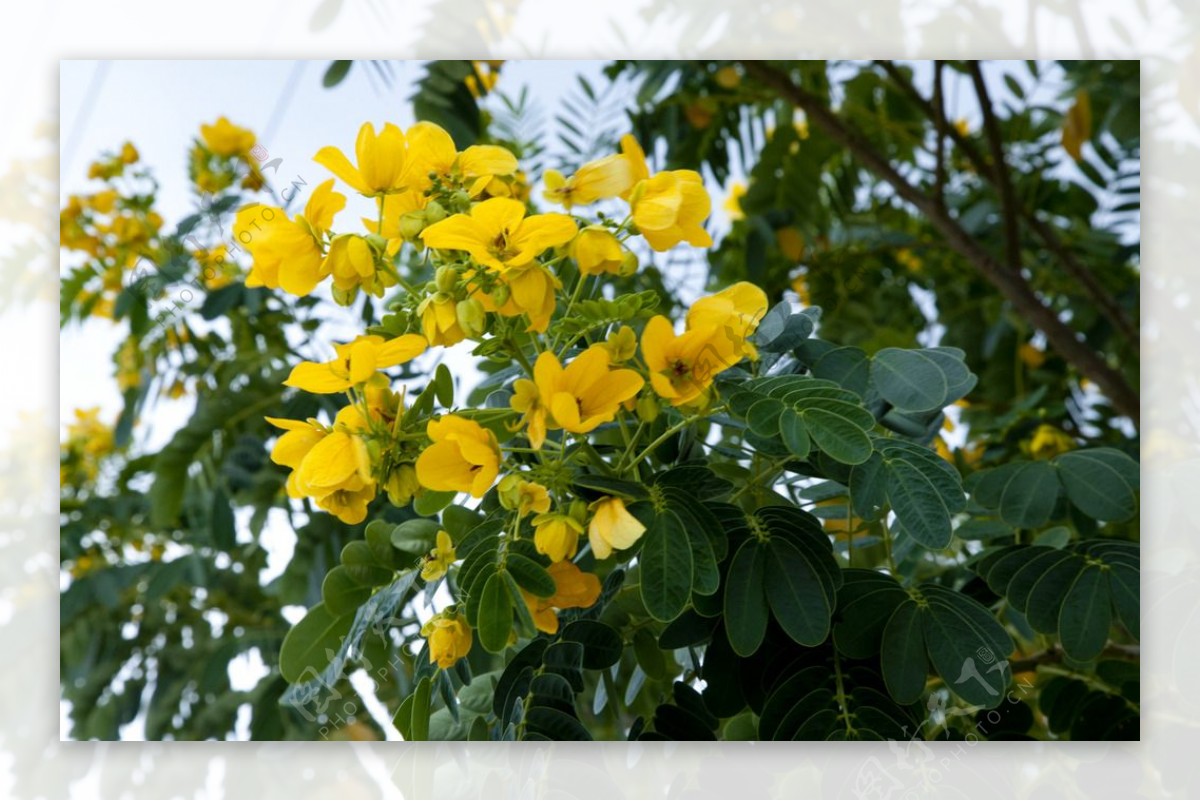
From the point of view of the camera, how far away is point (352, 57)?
132cm

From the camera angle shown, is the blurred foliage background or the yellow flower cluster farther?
the blurred foliage background

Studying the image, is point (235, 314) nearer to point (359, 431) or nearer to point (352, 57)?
point (352, 57)

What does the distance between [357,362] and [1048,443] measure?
875mm

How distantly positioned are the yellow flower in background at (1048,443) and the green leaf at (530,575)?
725 mm

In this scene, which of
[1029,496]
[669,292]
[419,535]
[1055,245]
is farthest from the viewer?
[1055,245]

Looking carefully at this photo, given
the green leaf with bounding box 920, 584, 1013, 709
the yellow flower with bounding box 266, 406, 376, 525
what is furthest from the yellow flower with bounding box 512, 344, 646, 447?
the green leaf with bounding box 920, 584, 1013, 709

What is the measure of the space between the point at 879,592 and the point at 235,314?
93cm

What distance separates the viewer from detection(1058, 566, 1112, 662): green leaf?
980mm

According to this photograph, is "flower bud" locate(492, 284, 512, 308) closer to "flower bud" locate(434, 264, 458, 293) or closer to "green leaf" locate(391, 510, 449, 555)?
"flower bud" locate(434, 264, 458, 293)

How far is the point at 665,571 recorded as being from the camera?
0.82m

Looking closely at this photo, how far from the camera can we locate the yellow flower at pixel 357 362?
0.77 metres

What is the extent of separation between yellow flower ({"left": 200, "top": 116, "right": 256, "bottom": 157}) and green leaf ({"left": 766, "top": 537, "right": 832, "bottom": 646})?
2.67 ft

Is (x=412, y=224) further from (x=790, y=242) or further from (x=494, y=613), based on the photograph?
(x=790, y=242)

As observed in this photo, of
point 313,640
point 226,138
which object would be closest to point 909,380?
point 313,640
